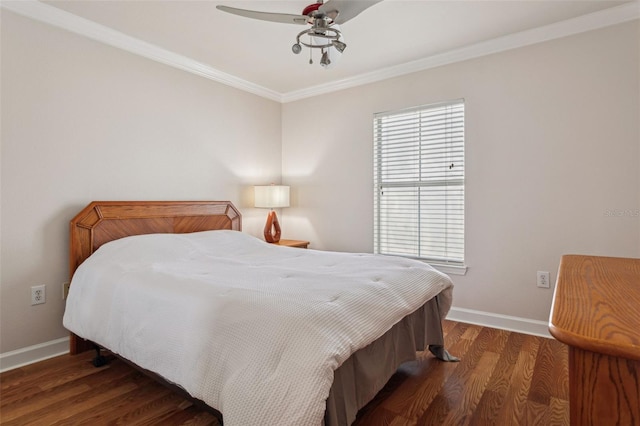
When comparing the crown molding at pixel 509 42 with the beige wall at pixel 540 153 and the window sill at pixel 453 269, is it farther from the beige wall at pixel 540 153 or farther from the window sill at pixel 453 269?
the window sill at pixel 453 269

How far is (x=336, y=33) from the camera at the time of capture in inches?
74.6

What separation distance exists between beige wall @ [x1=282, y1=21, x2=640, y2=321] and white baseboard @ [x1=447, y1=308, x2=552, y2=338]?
5cm

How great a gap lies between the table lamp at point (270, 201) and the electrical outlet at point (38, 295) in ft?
6.49

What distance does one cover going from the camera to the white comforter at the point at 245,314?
117 cm

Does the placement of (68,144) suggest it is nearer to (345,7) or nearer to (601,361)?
(345,7)

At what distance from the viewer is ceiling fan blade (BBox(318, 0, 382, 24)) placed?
175 centimetres

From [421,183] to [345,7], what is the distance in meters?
1.95

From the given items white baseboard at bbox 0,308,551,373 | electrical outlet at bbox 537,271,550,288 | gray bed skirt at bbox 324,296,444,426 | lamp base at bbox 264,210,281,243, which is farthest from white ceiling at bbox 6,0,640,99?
white baseboard at bbox 0,308,551,373

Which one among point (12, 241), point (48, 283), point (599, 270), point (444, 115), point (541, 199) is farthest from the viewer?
point (444, 115)

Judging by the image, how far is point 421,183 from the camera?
11.1 feet

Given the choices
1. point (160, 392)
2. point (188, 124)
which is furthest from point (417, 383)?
point (188, 124)

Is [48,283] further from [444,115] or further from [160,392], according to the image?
[444,115]

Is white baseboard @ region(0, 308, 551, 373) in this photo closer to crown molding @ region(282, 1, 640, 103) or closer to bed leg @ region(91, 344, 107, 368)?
bed leg @ region(91, 344, 107, 368)

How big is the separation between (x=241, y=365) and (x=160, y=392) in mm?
1082
